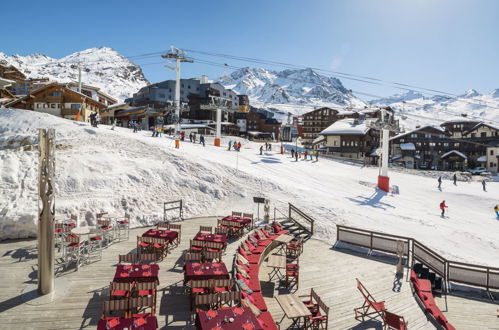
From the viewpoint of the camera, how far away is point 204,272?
9.44 meters

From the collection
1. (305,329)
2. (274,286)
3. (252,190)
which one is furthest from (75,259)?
(252,190)

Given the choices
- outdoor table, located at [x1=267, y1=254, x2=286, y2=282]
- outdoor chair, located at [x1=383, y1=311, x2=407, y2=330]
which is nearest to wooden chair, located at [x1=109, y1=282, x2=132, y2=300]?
outdoor table, located at [x1=267, y1=254, x2=286, y2=282]

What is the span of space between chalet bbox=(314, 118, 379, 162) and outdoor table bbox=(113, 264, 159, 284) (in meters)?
61.5

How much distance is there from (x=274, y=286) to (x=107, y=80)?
658 ft

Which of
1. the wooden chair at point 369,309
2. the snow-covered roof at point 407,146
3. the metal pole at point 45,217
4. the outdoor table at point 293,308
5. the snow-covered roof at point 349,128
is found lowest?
the wooden chair at point 369,309

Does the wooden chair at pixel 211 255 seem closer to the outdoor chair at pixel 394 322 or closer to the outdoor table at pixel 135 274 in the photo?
the outdoor table at pixel 135 274

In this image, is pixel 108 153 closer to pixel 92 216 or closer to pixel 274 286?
pixel 92 216

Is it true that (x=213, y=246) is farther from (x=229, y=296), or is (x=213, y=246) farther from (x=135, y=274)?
(x=229, y=296)

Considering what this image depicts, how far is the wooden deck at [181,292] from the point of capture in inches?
317

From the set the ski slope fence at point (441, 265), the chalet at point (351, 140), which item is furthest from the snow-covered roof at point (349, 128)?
the ski slope fence at point (441, 265)

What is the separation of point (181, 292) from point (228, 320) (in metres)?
3.16

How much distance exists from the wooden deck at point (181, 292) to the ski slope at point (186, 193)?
11.7 ft

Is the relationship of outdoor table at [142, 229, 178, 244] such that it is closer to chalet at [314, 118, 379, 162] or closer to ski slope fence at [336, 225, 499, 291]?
ski slope fence at [336, 225, 499, 291]

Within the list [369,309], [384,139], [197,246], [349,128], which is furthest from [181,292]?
[349,128]
